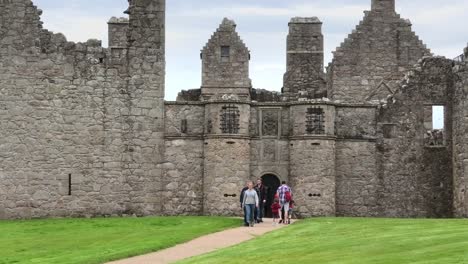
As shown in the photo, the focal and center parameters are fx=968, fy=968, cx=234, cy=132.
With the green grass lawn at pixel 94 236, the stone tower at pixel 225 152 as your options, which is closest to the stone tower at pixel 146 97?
the stone tower at pixel 225 152

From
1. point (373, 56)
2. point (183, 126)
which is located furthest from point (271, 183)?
point (373, 56)

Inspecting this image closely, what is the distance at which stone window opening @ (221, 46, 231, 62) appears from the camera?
47219mm

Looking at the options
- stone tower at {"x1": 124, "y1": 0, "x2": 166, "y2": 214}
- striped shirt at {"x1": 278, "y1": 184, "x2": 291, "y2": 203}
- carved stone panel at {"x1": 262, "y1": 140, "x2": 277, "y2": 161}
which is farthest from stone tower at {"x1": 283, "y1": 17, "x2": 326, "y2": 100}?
striped shirt at {"x1": 278, "y1": 184, "x2": 291, "y2": 203}

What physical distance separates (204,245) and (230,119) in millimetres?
Answer: 10629

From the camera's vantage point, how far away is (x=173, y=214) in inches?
1446

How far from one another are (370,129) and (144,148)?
344 inches

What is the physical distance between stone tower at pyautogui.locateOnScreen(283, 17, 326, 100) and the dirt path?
16.1 meters

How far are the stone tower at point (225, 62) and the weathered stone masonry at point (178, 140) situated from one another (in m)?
9.67

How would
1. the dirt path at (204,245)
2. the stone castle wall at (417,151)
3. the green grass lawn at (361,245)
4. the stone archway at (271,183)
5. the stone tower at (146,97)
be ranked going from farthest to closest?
the stone archway at (271,183), the stone castle wall at (417,151), the stone tower at (146,97), the dirt path at (204,245), the green grass lawn at (361,245)

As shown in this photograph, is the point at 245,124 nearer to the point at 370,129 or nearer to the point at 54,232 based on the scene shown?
the point at 370,129

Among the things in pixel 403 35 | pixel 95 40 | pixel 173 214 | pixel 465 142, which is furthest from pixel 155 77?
pixel 403 35

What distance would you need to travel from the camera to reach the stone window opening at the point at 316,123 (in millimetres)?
36594

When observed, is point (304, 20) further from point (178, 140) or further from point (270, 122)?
point (178, 140)

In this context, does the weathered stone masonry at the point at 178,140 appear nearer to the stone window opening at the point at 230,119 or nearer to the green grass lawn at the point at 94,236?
the stone window opening at the point at 230,119
